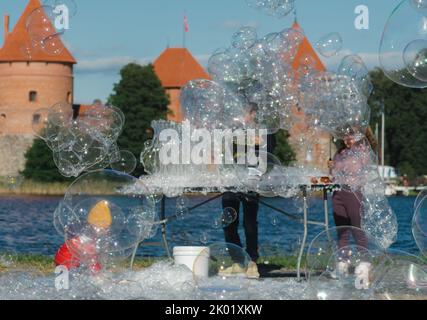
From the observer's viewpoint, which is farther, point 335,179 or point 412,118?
point 412,118

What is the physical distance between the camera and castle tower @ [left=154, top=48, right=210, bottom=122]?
73.2 m

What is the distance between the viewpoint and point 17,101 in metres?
64.6

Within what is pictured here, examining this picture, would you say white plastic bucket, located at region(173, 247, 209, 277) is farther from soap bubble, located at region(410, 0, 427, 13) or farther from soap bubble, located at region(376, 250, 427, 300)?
soap bubble, located at region(410, 0, 427, 13)

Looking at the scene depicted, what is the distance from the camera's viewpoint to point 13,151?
60156 mm

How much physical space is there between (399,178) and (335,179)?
2252 inches

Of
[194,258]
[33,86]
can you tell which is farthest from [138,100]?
[194,258]

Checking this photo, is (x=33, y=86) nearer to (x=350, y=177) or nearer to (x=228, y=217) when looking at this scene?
(x=228, y=217)

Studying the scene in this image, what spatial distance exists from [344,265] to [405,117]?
56.8 meters

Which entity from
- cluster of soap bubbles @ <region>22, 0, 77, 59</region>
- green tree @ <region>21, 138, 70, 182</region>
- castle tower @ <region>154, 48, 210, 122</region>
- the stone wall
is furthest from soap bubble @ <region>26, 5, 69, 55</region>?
castle tower @ <region>154, 48, 210, 122</region>

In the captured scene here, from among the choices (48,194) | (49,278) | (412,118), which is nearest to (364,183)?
(49,278)

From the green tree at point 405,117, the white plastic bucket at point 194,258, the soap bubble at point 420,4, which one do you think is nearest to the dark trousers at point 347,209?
the white plastic bucket at point 194,258

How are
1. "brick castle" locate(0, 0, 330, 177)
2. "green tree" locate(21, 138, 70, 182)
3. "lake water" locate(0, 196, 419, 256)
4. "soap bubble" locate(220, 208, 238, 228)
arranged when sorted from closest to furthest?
"soap bubble" locate(220, 208, 238, 228) → "lake water" locate(0, 196, 419, 256) → "green tree" locate(21, 138, 70, 182) → "brick castle" locate(0, 0, 330, 177)
